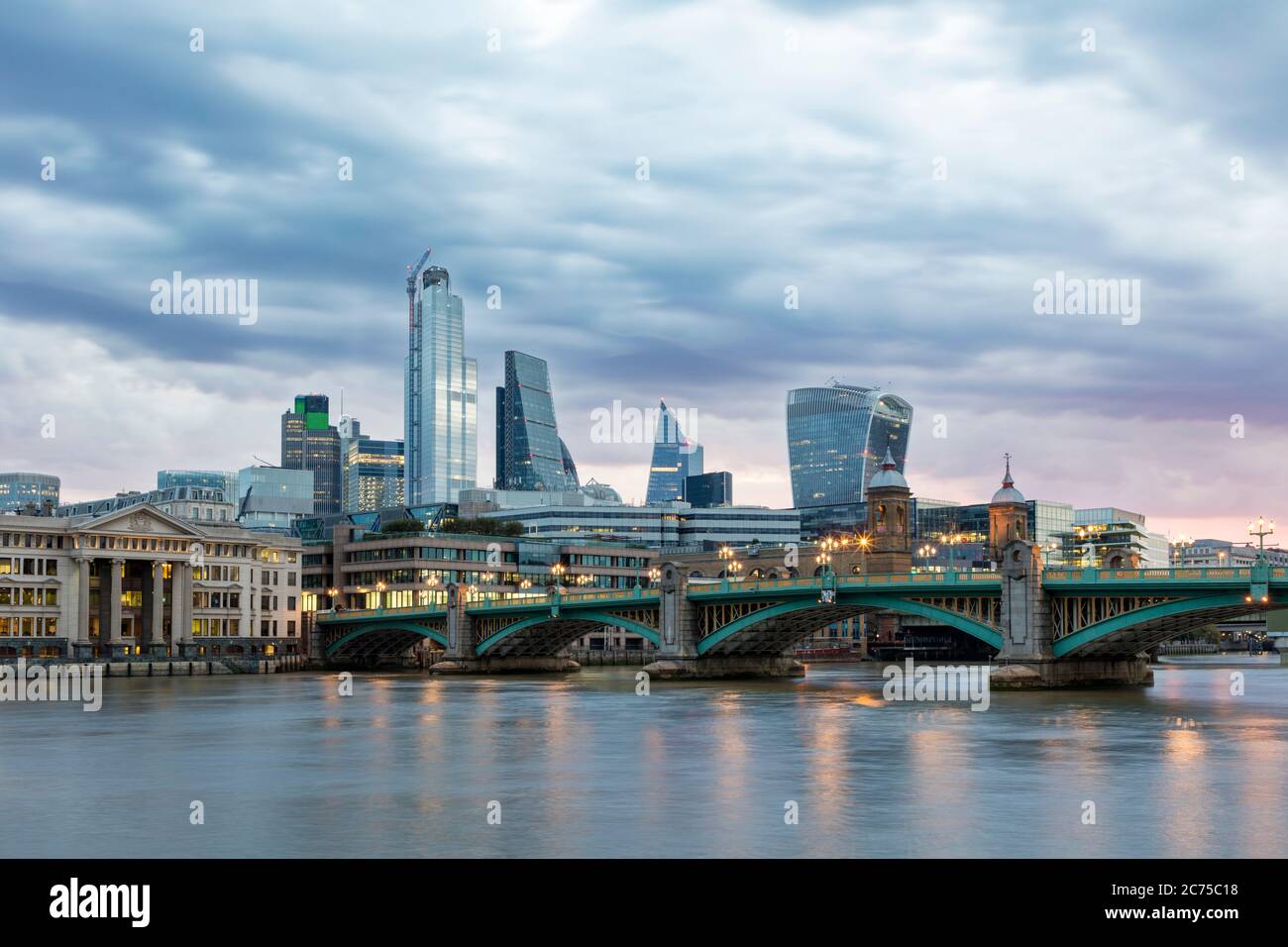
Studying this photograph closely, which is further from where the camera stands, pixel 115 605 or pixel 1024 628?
pixel 115 605

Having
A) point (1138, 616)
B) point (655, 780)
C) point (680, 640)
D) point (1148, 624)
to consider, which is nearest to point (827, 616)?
point (680, 640)

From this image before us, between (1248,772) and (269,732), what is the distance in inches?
1861

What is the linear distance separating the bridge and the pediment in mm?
36931

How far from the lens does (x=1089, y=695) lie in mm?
99062

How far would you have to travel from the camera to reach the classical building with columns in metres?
166

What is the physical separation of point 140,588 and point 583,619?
66.3 m

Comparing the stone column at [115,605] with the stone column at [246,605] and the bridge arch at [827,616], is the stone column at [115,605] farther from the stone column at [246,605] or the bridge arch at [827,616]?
the bridge arch at [827,616]

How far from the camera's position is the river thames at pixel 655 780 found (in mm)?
38281

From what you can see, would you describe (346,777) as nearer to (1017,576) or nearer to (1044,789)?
(1044,789)

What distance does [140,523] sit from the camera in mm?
175125

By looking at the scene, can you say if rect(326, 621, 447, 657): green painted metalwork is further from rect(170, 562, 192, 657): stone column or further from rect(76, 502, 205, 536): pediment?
rect(76, 502, 205, 536): pediment

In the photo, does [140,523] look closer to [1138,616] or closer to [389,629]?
[389,629]

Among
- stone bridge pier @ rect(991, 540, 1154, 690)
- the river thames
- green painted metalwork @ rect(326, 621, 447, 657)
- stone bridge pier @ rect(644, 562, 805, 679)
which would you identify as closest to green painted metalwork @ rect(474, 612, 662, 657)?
stone bridge pier @ rect(644, 562, 805, 679)
